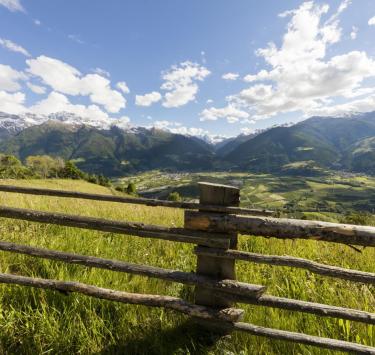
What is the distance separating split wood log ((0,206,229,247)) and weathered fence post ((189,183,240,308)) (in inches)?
9.5

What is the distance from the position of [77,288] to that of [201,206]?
1916mm

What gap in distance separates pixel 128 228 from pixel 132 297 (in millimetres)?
915

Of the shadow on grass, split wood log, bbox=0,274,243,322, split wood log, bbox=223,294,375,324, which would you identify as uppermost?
split wood log, bbox=223,294,375,324

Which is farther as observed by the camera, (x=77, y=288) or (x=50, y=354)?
(x=77, y=288)

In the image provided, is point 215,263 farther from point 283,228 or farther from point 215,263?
point 283,228

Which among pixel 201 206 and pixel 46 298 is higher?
pixel 201 206

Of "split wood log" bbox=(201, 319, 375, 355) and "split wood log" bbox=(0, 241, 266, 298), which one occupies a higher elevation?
"split wood log" bbox=(0, 241, 266, 298)

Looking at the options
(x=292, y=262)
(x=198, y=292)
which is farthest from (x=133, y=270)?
(x=292, y=262)

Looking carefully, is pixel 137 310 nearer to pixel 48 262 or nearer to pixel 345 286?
pixel 48 262

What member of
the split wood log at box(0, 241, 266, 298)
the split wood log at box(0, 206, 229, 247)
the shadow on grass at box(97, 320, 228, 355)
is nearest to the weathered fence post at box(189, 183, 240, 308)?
the split wood log at box(0, 241, 266, 298)

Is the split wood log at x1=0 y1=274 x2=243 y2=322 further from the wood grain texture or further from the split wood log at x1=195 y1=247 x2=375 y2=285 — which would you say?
the split wood log at x1=195 y1=247 x2=375 y2=285

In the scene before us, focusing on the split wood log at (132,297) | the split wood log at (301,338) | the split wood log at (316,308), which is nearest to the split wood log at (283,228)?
the split wood log at (316,308)

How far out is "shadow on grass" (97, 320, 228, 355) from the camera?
336 centimetres

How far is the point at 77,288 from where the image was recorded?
3871 millimetres
